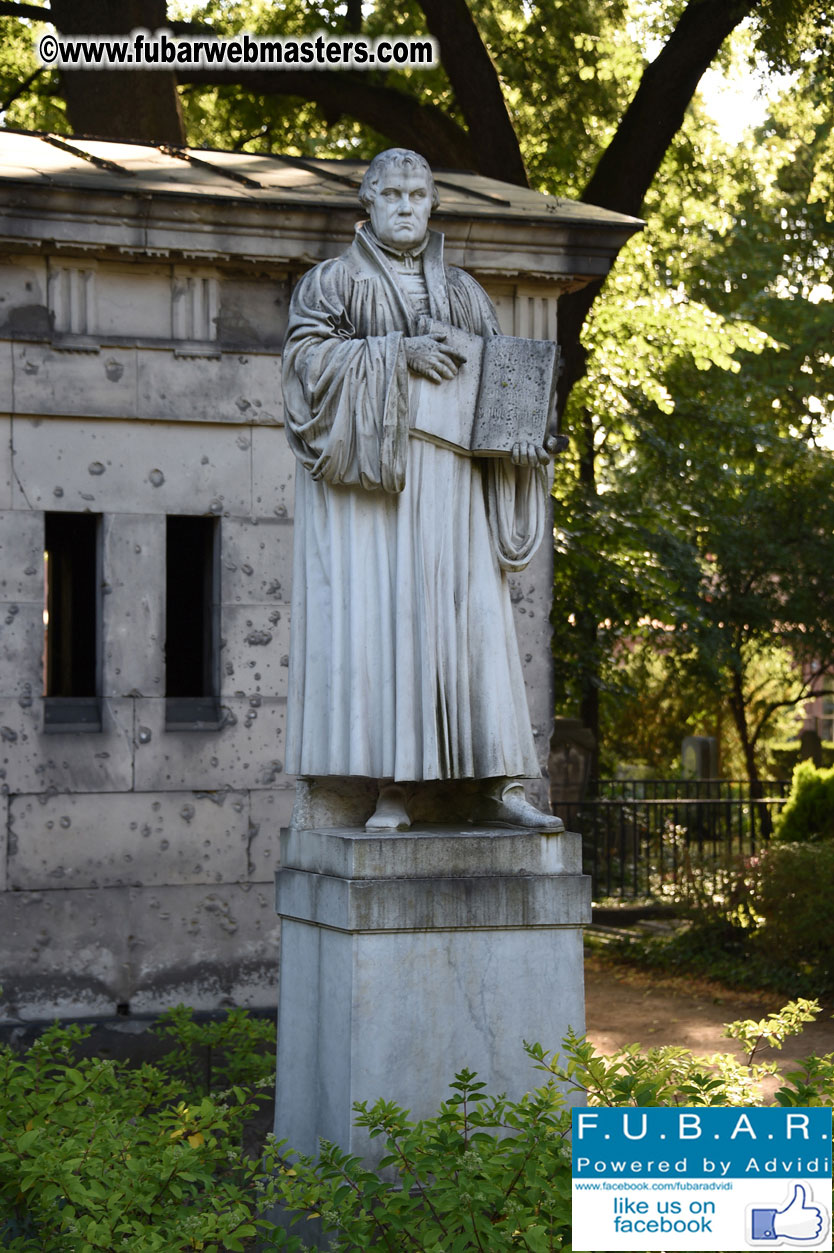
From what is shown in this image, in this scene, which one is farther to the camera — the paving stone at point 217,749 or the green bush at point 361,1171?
the paving stone at point 217,749

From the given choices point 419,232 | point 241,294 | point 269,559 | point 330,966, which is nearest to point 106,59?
point 241,294

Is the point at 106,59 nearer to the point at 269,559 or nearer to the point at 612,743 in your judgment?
the point at 269,559

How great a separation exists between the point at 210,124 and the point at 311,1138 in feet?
54.9

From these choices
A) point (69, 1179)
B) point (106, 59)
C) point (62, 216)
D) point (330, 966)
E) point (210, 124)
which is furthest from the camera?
point (210, 124)

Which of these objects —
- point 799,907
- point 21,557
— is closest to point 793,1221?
point 21,557

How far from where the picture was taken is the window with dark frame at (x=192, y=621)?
9.46 m

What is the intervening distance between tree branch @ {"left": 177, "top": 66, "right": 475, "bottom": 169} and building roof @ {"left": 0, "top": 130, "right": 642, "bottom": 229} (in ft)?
17.3

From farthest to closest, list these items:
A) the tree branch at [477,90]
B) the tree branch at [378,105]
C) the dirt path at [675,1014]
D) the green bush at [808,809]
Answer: the tree branch at [378,105]
the tree branch at [477,90]
the green bush at [808,809]
the dirt path at [675,1014]

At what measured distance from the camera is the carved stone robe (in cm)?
561

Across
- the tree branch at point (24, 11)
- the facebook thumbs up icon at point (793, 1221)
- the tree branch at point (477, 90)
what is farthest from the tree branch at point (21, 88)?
the facebook thumbs up icon at point (793, 1221)

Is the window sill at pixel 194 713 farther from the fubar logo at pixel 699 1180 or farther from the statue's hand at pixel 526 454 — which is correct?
the fubar logo at pixel 699 1180

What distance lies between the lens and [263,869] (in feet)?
30.7

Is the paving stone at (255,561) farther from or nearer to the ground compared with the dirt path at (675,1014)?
farther from the ground

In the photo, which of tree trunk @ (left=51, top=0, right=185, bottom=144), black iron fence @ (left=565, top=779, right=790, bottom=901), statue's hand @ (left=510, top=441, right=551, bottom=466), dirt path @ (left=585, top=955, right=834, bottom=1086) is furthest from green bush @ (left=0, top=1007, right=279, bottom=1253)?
tree trunk @ (left=51, top=0, right=185, bottom=144)
